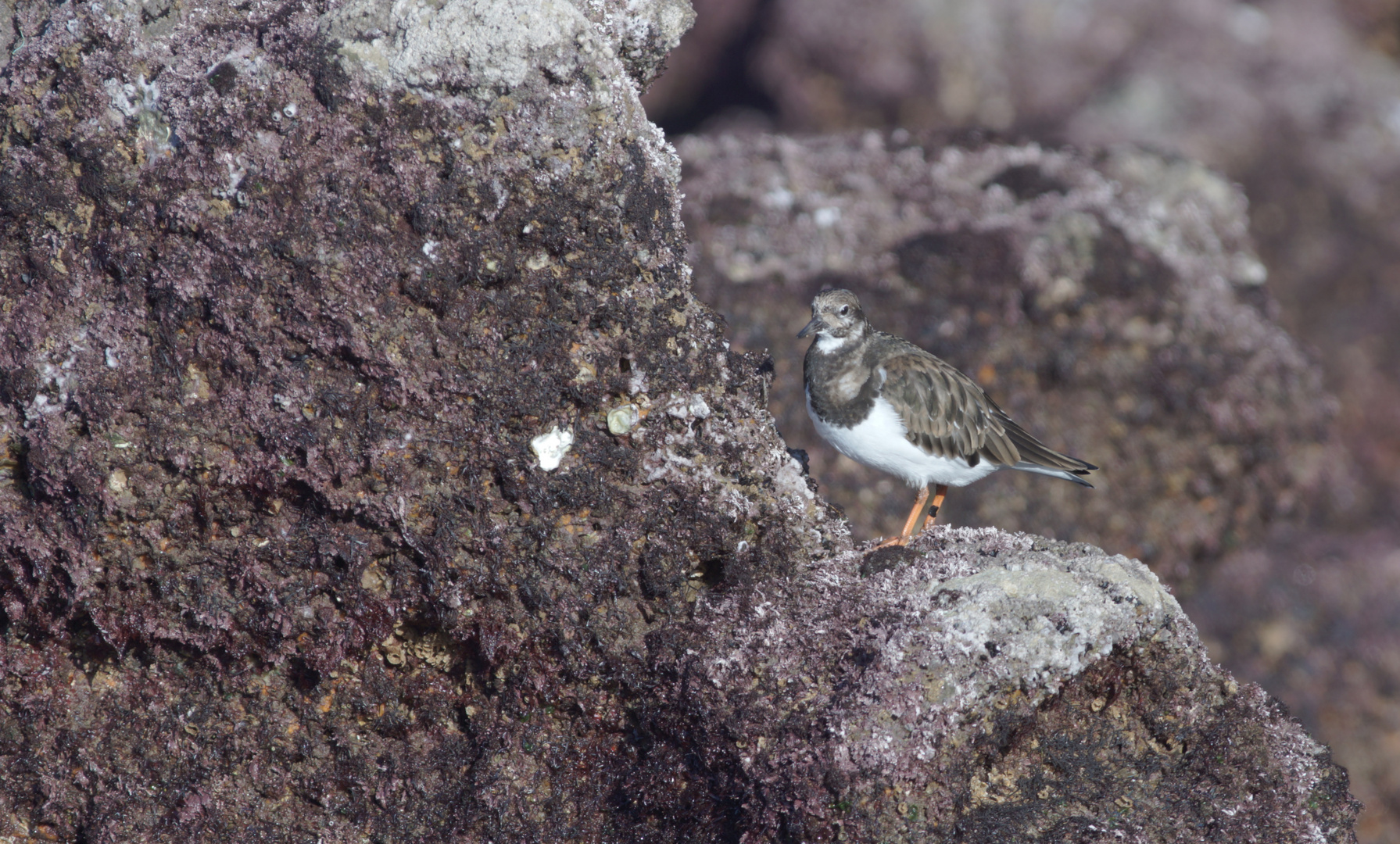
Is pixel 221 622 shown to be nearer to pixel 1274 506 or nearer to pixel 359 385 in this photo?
pixel 359 385

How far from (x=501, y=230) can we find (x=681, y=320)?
895 mm

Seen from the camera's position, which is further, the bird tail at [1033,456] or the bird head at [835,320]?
the bird tail at [1033,456]

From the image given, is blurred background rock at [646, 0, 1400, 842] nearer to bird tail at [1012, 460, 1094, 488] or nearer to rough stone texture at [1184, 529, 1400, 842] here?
rough stone texture at [1184, 529, 1400, 842]

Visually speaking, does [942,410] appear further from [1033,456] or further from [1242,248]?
[1242,248]

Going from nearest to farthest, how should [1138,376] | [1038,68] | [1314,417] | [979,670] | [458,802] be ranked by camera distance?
[979,670], [458,802], [1138,376], [1314,417], [1038,68]

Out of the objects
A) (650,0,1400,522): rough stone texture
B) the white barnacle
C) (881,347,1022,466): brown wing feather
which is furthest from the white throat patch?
(650,0,1400,522): rough stone texture

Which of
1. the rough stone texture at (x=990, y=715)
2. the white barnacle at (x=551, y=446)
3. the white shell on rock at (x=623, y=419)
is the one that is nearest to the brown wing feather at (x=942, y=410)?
the rough stone texture at (x=990, y=715)

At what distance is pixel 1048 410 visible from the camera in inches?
402

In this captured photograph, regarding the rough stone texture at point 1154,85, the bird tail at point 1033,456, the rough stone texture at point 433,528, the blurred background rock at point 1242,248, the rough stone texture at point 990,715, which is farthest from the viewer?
the rough stone texture at point 1154,85

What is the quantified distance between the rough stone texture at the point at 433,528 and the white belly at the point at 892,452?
4.45 feet

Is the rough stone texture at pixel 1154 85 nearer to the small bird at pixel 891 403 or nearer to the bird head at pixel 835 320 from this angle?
the small bird at pixel 891 403

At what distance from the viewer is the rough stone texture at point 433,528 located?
4527 millimetres

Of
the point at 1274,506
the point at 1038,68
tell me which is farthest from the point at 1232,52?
the point at 1274,506

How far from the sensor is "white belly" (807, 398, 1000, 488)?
616cm
